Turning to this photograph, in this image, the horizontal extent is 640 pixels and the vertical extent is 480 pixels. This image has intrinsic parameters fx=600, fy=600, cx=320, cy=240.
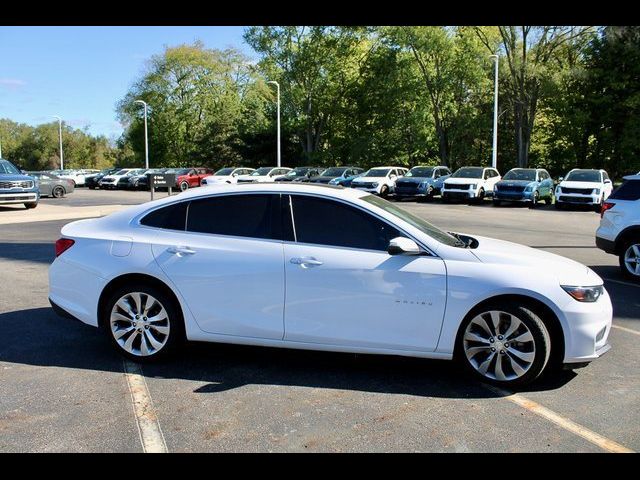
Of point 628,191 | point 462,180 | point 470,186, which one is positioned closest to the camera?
point 628,191

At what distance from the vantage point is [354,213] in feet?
15.4

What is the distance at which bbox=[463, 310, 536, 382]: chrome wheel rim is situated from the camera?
438cm

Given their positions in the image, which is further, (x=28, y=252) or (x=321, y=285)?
(x=28, y=252)

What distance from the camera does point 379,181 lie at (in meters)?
29.6

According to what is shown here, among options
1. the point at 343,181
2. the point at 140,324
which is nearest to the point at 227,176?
the point at 343,181

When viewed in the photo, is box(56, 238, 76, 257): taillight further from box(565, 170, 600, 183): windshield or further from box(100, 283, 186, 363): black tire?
box(565, 170, 600, 183): windshield

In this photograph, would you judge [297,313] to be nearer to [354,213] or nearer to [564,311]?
[354,213]

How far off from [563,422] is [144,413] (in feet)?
8.99

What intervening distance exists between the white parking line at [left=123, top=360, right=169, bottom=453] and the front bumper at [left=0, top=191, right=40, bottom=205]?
19.6 meters

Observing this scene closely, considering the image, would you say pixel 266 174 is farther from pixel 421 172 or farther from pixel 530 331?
pixel 530 331

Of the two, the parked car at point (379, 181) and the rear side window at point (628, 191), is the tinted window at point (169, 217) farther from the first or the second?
the parked car at point (379, 181)

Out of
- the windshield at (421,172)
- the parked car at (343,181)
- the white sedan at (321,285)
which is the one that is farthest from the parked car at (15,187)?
the white sedan at (321,285)

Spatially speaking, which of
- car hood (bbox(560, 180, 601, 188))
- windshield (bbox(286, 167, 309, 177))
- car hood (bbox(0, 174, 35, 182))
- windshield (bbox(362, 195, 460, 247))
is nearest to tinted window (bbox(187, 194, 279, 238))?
windshield (bbox(362, 195, 460, 247))
